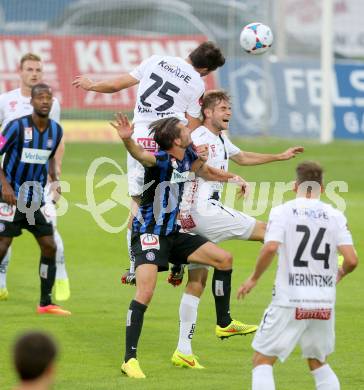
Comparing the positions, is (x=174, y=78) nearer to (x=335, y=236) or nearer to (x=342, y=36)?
(x=335, y=236)

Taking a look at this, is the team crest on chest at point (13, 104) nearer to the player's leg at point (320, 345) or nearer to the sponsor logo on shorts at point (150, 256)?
the sponsor logo on shorts at point (150, 256)

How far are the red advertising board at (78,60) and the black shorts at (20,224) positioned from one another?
19.4 m

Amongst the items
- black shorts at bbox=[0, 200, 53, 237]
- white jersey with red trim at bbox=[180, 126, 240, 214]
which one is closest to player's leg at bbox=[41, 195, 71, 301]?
black shorts at bbox=[0, 200, 53, 237]

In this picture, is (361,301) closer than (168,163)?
No

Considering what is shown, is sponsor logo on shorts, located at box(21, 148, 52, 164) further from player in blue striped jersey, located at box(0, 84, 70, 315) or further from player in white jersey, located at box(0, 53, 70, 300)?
player in white jersey, located at box(0, 53, 70, 300)

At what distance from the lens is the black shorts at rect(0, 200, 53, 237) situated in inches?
466

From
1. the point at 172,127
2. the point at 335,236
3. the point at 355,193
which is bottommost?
the point at 355,193

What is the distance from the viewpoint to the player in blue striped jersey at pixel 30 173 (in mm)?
11664

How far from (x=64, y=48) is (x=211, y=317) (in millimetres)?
20407

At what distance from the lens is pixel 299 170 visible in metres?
7.76

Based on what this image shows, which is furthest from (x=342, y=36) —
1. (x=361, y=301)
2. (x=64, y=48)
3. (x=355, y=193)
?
(x=361, y=301)

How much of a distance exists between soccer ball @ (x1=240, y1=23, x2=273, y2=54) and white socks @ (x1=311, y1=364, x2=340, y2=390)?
584 cm

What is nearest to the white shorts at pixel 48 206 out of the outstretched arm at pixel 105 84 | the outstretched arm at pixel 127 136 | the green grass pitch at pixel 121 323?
the green grass pitch at pixel 121 323

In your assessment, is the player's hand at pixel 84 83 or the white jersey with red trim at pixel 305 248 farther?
the player's hand at pixel 84 83
